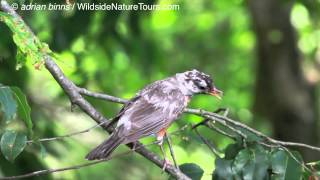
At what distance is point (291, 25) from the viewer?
1088 cm

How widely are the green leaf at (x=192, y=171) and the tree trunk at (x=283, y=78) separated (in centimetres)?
619

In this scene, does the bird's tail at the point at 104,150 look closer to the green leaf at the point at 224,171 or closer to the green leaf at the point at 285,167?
the green leaf at the point at 224,171

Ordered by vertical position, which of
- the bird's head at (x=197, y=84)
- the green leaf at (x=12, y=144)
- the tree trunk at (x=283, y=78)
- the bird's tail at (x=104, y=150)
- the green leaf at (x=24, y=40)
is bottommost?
the tree trunk at (x=283, y=78)

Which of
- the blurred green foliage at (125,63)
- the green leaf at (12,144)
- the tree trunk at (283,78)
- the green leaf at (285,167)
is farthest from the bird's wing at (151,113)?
the tree trunk at (283,78)

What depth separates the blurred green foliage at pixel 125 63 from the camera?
6.58m

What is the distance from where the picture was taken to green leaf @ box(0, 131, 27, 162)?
377 cm

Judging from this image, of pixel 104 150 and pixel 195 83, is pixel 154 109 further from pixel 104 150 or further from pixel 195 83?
pixel 104 150

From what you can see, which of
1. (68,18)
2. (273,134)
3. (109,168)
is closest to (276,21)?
(273,134)

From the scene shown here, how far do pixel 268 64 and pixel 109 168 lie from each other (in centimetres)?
359

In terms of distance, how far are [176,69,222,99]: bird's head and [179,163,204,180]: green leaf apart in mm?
661

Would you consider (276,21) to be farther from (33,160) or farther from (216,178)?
(216,178)

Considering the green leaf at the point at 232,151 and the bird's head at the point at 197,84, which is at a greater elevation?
the bird's head at the point at 197,84

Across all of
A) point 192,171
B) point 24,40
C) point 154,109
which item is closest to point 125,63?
point 154,109

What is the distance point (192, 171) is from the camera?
4.31 meters
